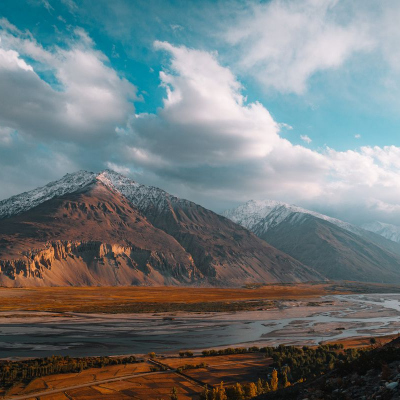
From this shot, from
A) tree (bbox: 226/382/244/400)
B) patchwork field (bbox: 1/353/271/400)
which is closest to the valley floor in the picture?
patchwork field (bbox: 1/353/271/400)

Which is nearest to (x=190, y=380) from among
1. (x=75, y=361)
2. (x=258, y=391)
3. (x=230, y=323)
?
(x=258, y=391)

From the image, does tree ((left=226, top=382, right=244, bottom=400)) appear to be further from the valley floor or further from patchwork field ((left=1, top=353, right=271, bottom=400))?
the valley floor

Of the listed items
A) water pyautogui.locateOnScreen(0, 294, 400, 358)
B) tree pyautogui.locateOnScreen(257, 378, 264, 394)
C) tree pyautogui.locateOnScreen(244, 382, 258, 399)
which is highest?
tree pyautogui.locateOnScreen(244, 382, 258, 399)

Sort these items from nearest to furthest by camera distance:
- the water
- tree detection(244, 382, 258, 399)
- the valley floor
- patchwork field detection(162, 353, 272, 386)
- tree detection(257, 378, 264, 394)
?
tree detection(244, 382, 258, 399) < tree detection(257, 378, 264, 394) < the valley floor < patchwork field detection(162, 353, 272, 386) < the water

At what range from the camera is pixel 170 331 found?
8000 cm

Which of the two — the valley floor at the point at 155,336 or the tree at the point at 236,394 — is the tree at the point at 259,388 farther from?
the valley floor at the point at 155,336

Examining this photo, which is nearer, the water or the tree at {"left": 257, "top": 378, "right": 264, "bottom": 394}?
the tree at {"left": 257, "top": 378, "right": 264, "bottom": 394}

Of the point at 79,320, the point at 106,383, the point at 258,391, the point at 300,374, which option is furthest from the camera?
the point at 79,320

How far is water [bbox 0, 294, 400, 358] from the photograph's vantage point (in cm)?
6141

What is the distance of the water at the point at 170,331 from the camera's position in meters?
61.4

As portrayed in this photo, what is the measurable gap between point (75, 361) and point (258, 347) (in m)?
32.6

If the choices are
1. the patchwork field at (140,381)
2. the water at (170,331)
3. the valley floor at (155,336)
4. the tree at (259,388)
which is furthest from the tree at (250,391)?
the water at (170,331)

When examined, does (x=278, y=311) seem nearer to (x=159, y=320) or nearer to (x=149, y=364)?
(x=159, y=320)

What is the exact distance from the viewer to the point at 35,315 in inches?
3898
